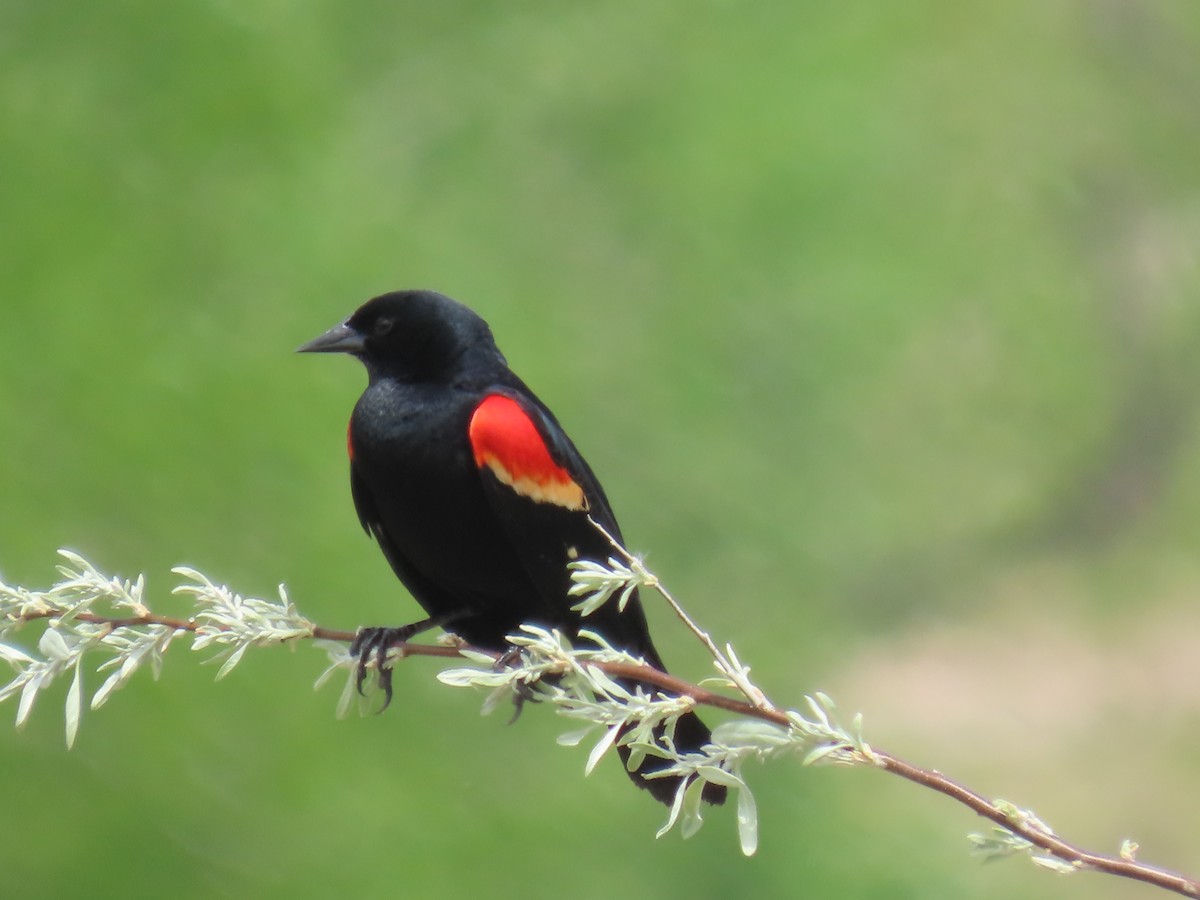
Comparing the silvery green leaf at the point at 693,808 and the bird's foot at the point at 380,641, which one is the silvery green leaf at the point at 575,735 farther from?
the bird's foot at the point at 380,641

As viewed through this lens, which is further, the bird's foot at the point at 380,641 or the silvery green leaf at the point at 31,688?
the bird's foot at the point at 380,641

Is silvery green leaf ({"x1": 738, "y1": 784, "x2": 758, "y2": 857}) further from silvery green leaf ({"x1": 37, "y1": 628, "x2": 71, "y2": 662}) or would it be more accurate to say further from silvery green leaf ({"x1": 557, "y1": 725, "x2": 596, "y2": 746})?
silvery green leaf ({"x1": 37, "y1": 628, "x2": 71, "y2": 662})

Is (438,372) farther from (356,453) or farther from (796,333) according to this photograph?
(796,333)

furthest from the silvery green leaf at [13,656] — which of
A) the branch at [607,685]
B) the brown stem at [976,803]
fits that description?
the brown stem at [976,803]

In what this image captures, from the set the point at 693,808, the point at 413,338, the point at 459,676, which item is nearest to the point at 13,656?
the point at 459,676

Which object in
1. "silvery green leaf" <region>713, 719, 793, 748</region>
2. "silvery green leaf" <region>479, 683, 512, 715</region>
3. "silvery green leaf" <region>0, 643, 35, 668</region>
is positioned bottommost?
"silvery green leaf" <region>0, 643, 35, 668</region>

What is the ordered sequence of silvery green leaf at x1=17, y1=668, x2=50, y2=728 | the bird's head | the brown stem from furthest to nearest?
the bird's head
silvery green leaf at x1=17, y1=668, x2=50, y2=728
the brown stem

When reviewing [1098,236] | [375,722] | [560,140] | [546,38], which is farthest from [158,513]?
[1098,236]

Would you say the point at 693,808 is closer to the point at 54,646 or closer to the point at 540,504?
the point at 54,646

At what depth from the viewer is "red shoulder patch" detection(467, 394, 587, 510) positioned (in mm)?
1496

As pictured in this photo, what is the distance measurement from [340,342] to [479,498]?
0.32 meters

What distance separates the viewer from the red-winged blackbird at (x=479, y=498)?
1505mm

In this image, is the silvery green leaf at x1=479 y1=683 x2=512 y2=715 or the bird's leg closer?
the silvery green leaf at x1=479 y1=683 x2=512 y2=715

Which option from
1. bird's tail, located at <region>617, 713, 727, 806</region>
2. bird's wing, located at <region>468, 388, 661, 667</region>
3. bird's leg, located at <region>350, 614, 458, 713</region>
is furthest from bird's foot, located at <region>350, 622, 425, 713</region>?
bird's tail, located at <region>617, 713, 727, 806</region>
